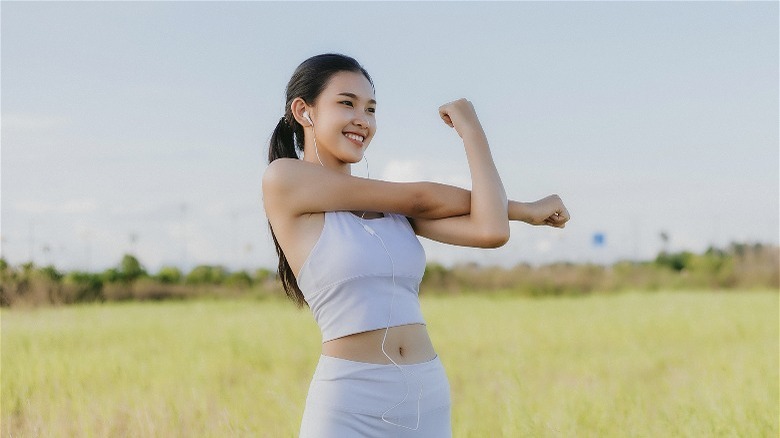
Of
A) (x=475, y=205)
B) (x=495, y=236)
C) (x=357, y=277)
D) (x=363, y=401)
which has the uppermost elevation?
(x=475, y=205)

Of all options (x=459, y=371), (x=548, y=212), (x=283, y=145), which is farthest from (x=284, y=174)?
(x=459, y=371)

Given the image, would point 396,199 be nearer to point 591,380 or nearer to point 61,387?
point 61,387

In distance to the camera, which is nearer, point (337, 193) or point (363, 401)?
point (363, 401)

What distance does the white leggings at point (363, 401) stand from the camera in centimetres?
246

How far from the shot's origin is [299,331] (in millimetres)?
10125

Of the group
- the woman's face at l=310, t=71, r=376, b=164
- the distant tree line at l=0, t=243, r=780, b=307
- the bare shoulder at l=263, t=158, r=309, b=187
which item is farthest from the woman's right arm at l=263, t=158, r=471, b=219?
the distant tree line at l=0, t=243, r=780, b=307

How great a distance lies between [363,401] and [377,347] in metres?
0.17

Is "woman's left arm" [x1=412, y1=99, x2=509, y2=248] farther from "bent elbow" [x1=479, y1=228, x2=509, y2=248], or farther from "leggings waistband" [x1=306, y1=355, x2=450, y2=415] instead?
"leggings waistband" [x1=306, y1=355, x2=450, y2=415]

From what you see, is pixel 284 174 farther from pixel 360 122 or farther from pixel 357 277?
pixel 357 277

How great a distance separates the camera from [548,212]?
2.96m

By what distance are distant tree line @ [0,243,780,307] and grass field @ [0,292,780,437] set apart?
54 cm

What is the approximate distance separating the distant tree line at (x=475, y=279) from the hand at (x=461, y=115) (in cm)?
879

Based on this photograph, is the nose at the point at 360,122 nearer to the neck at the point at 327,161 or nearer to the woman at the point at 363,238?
the woman at the point at 363,238

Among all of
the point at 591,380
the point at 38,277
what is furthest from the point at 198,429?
the point at 38,277
